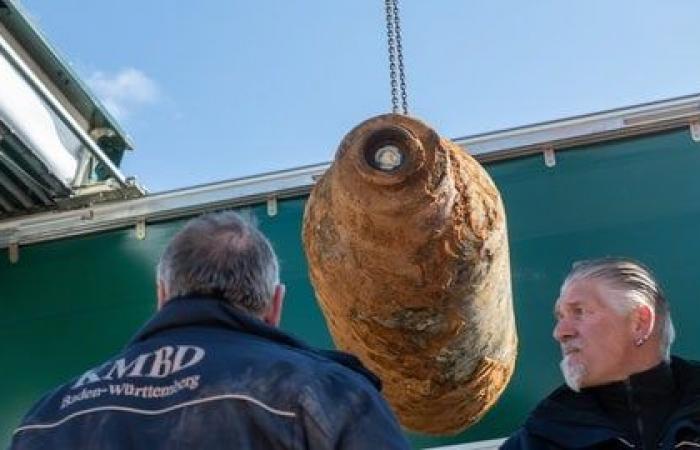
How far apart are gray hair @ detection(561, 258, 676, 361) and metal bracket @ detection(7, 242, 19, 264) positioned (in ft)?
14.4

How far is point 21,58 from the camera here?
6770 millimetres

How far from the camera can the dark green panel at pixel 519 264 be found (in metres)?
5.35

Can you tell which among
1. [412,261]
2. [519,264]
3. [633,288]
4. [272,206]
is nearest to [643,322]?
[633,288]

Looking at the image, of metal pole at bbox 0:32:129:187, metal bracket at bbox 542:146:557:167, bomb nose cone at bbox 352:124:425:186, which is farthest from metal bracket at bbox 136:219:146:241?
bomb nose cone at bbox 352:124:425:186

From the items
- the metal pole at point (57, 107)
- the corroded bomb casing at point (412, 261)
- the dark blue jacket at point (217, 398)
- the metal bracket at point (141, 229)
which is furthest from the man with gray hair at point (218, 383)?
the metal pole at point (57, 107)

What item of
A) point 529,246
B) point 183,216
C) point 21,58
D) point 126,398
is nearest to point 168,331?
point 126,398

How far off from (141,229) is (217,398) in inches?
173

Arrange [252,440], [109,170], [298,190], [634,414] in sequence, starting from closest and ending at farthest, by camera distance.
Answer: [252,440] < [634,414] < [298,190] < [109,170]

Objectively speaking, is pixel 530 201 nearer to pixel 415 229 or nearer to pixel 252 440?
pixel 415 229

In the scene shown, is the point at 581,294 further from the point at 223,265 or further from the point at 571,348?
the point at 223,265

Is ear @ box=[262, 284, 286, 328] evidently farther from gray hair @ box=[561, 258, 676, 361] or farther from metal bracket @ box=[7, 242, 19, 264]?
metal bracket @ box=[7, 242, 19, 264]

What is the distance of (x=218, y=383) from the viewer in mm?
2227

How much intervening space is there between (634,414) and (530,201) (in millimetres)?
3087

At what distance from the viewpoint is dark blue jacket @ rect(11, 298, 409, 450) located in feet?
7.14
